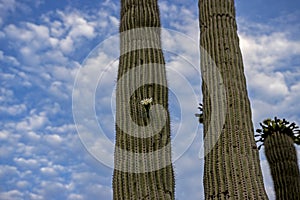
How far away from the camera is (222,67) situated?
18.9 feet

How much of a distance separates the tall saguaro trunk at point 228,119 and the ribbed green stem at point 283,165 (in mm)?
2443

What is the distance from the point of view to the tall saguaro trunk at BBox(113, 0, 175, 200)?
422 centimetres

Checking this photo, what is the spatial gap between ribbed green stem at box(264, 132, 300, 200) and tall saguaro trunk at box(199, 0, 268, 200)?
8.02 feet

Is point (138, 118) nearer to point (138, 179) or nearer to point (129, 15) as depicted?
point (138, 179)

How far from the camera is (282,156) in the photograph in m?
7.66

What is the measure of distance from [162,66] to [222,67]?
1163 millimetres

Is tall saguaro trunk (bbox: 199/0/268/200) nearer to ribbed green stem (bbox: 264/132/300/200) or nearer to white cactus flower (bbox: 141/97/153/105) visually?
white cactus flower (bbox: 141/97/153/105)

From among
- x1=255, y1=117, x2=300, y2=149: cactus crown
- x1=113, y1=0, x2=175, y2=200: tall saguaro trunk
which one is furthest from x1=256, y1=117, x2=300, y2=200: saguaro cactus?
x1=113, y1=0, x2=175, y2=200: tall saguaro trunk

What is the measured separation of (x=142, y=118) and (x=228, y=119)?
1.30 m

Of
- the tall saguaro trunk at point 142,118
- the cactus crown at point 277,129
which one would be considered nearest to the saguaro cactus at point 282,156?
the cactus crown at point 277,129

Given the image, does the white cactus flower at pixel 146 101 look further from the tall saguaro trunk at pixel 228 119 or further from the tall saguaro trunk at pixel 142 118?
the tall saguaro trunk at pixel 228 119

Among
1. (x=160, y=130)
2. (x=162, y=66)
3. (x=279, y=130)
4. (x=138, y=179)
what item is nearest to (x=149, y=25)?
(x=162, y=66)

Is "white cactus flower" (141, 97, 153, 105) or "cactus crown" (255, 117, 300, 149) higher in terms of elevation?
"cactus crown" (255, 117, 300, 149)

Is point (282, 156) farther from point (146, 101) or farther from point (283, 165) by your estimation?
point (146, 101)
